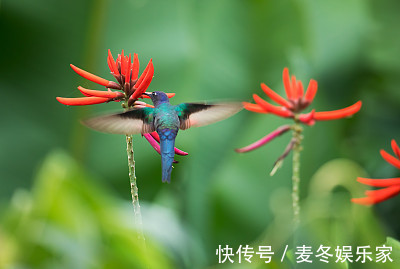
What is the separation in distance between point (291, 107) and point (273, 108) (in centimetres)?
2

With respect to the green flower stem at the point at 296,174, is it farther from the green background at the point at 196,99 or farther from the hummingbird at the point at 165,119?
the green background at the point at 196,99

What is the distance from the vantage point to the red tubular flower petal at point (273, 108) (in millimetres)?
188

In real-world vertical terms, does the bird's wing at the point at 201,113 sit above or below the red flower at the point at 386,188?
above

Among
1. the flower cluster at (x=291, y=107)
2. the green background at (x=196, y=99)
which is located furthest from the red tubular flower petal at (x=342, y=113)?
the green background at (x=196, y=99)

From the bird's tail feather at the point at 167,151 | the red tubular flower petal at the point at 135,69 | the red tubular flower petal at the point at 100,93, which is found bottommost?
the bird's tail feather at the point at 167,151

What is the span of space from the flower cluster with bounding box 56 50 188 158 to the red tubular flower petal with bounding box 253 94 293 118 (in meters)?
0.03

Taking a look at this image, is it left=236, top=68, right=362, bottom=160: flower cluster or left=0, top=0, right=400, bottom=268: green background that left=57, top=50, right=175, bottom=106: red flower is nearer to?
left=236, top=68, right=362, bottom=160: flower cluster

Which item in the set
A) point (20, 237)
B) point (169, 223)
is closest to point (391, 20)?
point (169, 223)

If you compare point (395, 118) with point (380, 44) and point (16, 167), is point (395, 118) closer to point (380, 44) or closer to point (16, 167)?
point (380, 44)

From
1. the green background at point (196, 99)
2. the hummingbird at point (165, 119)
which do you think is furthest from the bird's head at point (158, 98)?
the green background at point (196, 99)

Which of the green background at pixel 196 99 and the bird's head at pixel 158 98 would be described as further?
the green background at pixel 196 99

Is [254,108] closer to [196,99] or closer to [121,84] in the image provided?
[121,84]

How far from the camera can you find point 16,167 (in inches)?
46.3

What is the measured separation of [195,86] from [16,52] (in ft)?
1.16
